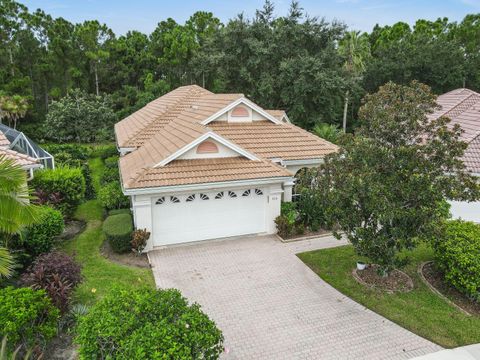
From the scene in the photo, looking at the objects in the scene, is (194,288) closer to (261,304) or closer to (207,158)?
(261,304)

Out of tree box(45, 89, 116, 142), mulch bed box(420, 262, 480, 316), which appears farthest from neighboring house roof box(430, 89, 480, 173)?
tree box(45, 89, 116, 142)

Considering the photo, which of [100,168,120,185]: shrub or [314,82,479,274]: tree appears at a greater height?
[314,82,479,274]: tree

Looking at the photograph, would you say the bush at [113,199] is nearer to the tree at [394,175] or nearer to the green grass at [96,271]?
the green grass at [96,271]

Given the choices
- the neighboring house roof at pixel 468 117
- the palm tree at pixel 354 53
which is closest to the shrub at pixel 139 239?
the neighboring house roof at pixel 468 117

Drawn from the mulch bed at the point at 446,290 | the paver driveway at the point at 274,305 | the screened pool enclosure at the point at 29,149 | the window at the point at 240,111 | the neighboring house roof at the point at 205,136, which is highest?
the window at the point at 240,111

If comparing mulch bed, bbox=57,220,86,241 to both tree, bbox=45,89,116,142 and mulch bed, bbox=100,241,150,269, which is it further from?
tree, bbox=45,89,116,142

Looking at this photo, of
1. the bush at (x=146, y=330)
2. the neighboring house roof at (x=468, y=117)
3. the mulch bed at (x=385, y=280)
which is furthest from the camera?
the neighboring house roof at (x=468, y=117)

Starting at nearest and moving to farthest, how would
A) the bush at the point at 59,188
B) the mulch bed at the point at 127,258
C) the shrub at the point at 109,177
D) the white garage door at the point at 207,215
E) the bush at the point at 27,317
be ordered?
the bush at the point at 27,317 → the mulch bed at the point at 127,258 → the white garage door at the point at 207,215 → the bush at the point at 59,188 → the shrub at the point at 109,177

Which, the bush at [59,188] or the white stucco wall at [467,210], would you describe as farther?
the white stucco wall at [467,210]

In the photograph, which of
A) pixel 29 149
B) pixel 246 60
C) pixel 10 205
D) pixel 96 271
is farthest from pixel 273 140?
pixel 246 60
